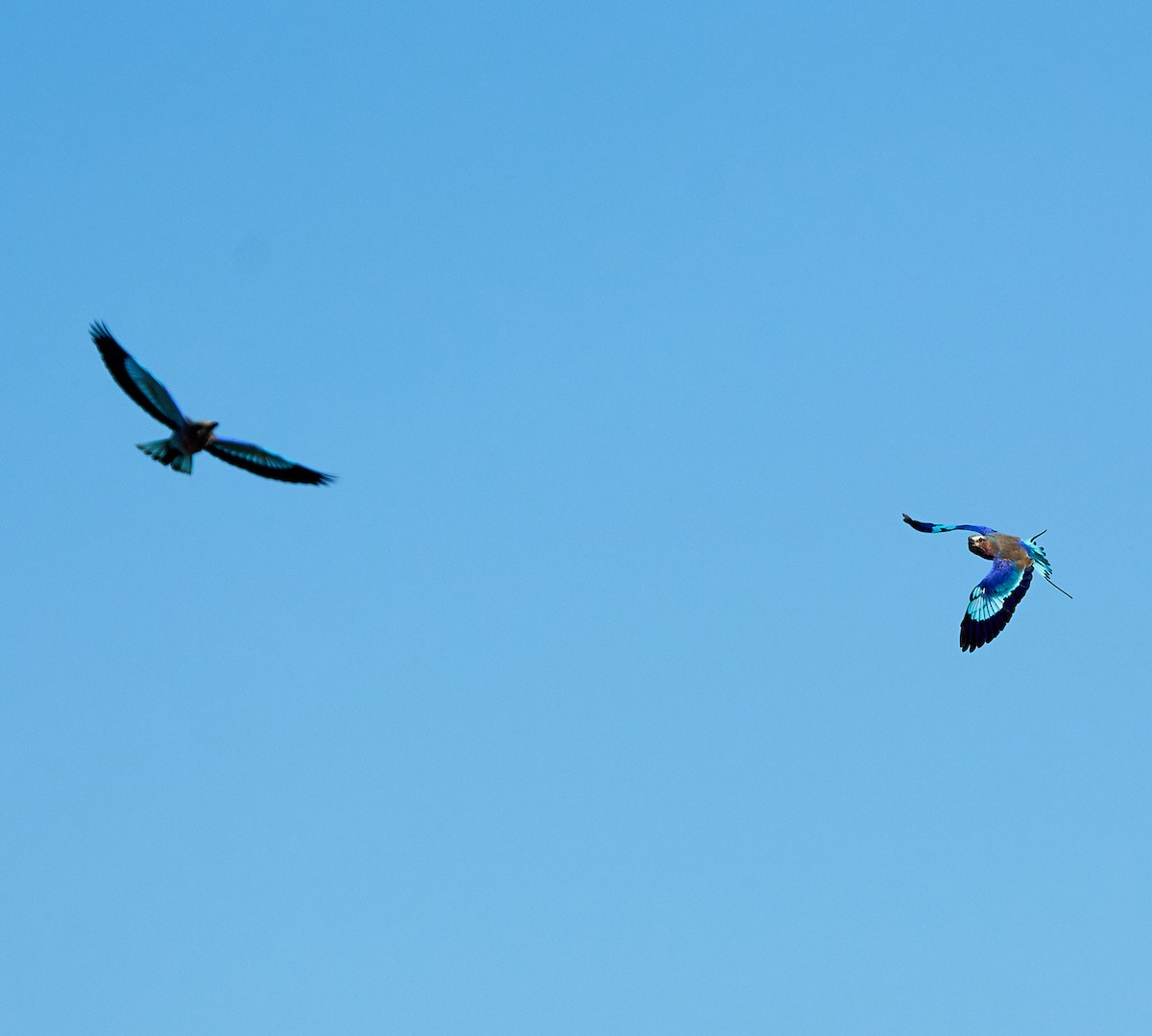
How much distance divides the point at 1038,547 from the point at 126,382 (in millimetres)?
28965

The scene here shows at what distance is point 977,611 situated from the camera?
166 ft

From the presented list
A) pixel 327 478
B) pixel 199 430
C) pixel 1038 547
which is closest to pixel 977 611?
pixel 1038 547

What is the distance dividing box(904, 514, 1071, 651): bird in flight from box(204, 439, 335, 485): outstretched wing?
63.8 ft

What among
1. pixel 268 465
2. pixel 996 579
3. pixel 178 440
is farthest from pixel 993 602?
pixel 178 440

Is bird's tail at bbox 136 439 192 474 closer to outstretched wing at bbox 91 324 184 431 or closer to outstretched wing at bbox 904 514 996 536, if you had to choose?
outstretched wing at bbox 91 324 184 431

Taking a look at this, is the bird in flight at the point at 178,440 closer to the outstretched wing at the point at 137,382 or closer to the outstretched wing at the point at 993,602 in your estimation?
the outstretched wing at the point at 137,382

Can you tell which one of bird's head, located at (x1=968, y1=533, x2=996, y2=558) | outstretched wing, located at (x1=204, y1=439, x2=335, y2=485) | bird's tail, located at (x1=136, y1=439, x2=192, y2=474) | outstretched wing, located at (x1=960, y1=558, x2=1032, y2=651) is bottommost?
bird's tail, located at (x1=136, y1=439, x2=192, y2=474)

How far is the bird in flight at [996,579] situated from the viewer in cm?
4994

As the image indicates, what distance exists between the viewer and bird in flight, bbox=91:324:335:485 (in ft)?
127

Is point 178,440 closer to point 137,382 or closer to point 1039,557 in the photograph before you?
point 137,382

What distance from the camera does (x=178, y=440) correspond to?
128ft

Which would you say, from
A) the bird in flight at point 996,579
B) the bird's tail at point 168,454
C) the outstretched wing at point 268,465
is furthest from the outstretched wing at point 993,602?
the bird's tail at point 168,454

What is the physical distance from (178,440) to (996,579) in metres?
25.6

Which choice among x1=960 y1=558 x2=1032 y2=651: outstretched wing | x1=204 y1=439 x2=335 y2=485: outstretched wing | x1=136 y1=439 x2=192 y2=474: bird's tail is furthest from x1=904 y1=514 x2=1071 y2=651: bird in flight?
x1=136 y1=439 x2=192 y2=474: bird's tail
